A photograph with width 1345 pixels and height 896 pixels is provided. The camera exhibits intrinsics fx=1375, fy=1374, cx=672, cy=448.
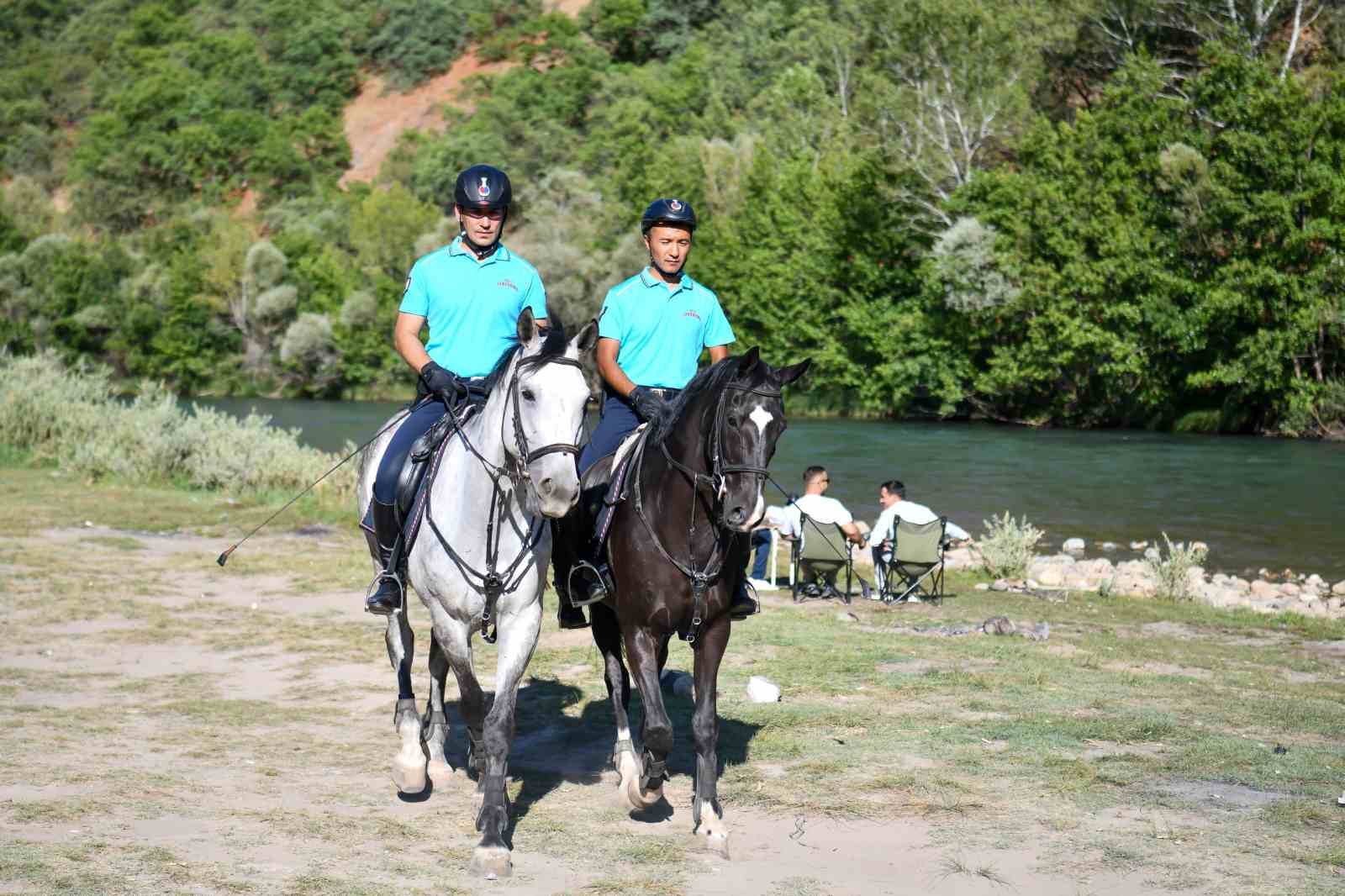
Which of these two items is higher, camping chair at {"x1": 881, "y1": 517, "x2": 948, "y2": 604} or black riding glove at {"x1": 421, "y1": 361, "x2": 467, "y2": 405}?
black riding glove at {"x1": 421, "y1": 361, "x2": 467, "y2": 405}

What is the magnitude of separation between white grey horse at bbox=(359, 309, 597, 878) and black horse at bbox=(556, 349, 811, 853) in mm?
539

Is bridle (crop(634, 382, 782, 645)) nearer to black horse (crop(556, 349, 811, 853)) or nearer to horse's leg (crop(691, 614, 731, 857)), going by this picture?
black horse (crop(556, 349, 811, 853))

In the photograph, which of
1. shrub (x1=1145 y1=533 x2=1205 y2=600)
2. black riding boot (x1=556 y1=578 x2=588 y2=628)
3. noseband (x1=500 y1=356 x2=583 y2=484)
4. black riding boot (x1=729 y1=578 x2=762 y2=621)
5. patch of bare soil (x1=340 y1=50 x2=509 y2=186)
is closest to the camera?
noseband (x1=500 y1=356 x2=583 y2=484)

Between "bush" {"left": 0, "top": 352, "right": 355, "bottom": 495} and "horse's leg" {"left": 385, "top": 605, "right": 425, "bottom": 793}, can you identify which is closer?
"horse's leg" {"left": 385, "top": 605, "right": 425, "bottom": 793}

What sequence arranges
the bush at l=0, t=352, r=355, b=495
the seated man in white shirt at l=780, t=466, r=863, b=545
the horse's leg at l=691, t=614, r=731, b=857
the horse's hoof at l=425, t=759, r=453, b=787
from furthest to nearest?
the bush at l=0, t=352, r=355, b=495 → the seated man in white shirt at l=780, t=466, r=863, b=545 → the horse's hoof at l=425, t=759, r=453, b=787 → the horse's leg at l=691, t=614, r=731, b=857

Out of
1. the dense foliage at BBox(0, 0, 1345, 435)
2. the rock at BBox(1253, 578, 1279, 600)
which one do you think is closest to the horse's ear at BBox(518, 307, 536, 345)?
the rock at BBox(1253, 578, 1279, 600)

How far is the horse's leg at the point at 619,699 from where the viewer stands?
24.8ft

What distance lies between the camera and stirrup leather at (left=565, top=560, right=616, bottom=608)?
7.62 metres

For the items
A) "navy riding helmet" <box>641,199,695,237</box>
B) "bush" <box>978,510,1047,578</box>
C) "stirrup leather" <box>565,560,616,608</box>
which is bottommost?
"bush" <box>978,510,1047,578</box>

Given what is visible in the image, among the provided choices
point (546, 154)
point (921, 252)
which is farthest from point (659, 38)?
point (921, 252)

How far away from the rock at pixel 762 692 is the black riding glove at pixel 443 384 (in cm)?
369

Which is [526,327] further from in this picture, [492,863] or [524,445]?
[492,863]

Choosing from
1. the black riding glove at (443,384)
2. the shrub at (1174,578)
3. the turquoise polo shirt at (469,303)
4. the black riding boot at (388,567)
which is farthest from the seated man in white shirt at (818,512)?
the black riding glove at (443,384)

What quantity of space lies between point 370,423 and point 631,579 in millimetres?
45411
